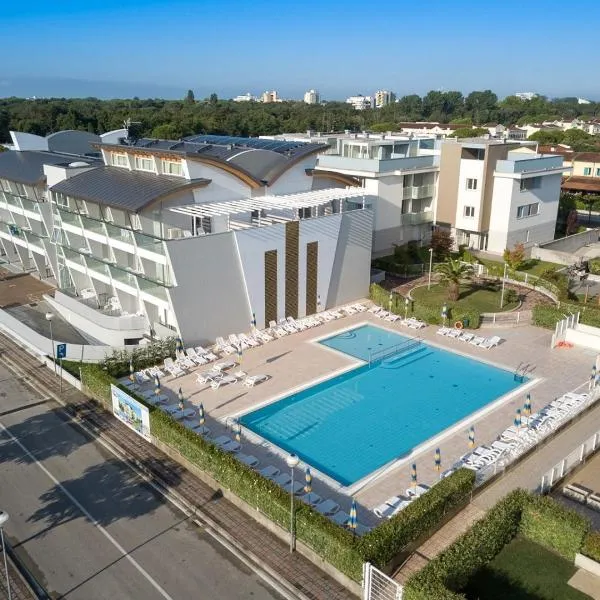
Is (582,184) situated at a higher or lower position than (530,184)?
lower

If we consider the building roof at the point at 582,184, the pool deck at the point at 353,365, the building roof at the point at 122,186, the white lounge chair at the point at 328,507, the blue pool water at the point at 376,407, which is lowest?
the blue pool water at the point at 376,407

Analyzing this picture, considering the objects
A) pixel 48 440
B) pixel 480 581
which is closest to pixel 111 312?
pixel 48 440

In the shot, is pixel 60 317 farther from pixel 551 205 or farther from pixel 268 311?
pixel 551 205

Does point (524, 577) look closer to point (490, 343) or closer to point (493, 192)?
point (490, 343)

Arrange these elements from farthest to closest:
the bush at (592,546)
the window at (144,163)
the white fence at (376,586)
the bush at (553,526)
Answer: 1. the window at (144,163)
2. the bush at (553,526)
3. the bush at (592,546)
4. the white fence at (376,586)

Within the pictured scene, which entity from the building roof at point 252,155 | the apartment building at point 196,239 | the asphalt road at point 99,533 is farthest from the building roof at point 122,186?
the asphalt road at point 99,533

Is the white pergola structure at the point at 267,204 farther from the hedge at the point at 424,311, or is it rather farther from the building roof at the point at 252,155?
the hedge at the point at 424,311

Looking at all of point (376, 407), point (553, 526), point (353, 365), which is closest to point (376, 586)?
point (553, 526)
